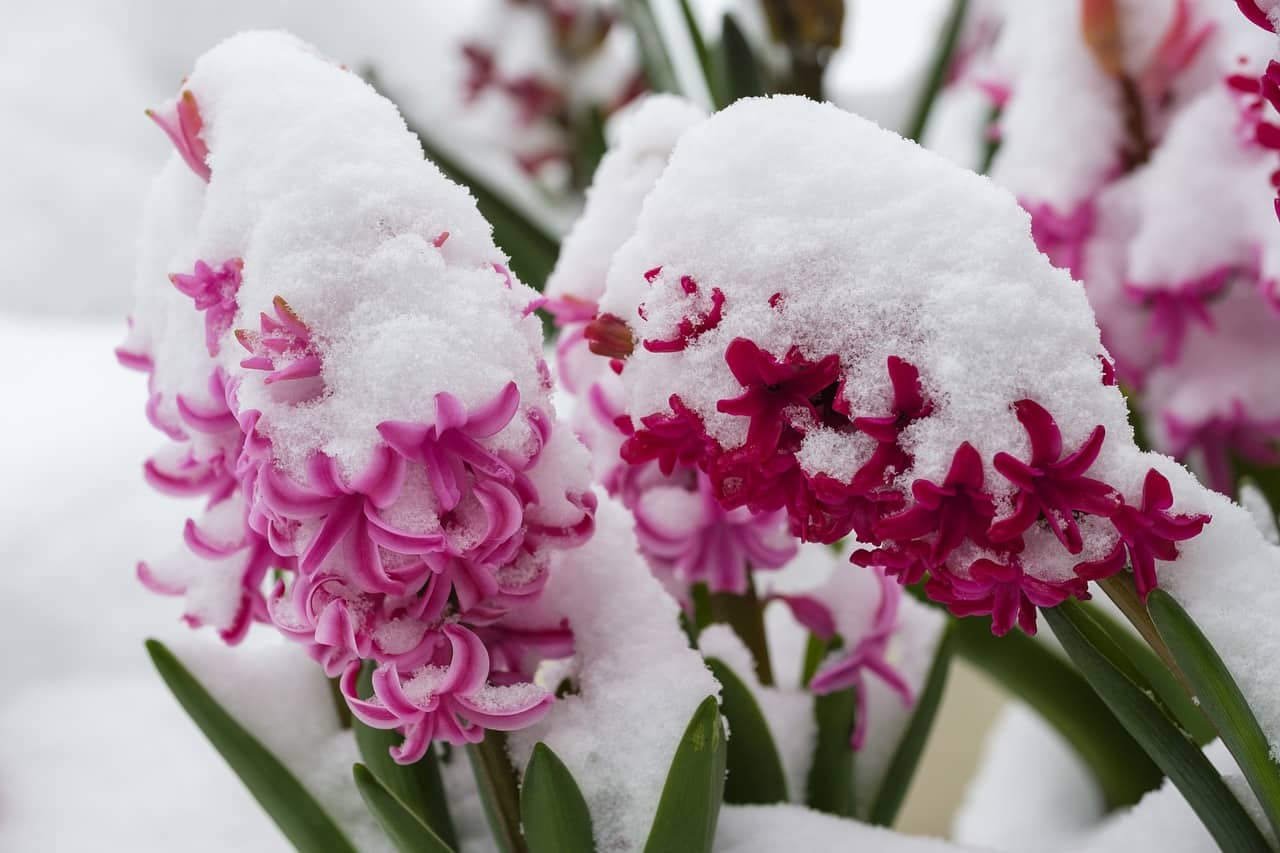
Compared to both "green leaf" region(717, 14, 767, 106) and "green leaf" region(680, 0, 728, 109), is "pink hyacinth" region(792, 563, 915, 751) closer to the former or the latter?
"green leaf" region(717, 14, 767, 106)

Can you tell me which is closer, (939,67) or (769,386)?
(769,386)

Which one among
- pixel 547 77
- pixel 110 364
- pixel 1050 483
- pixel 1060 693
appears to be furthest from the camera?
pixel 547 77

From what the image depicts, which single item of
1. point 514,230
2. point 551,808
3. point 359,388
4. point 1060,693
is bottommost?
point 1060,693

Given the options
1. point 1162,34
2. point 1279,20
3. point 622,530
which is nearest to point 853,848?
point 622,530

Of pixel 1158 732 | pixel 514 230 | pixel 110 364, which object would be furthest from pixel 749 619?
pixel 110 364

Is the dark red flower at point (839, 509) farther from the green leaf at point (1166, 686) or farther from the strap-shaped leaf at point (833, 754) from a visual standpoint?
the green leaf at point (1166, 686)

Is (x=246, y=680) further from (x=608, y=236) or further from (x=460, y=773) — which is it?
(x=608, y=236)

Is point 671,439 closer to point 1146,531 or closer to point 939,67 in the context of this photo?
point 1146,531
